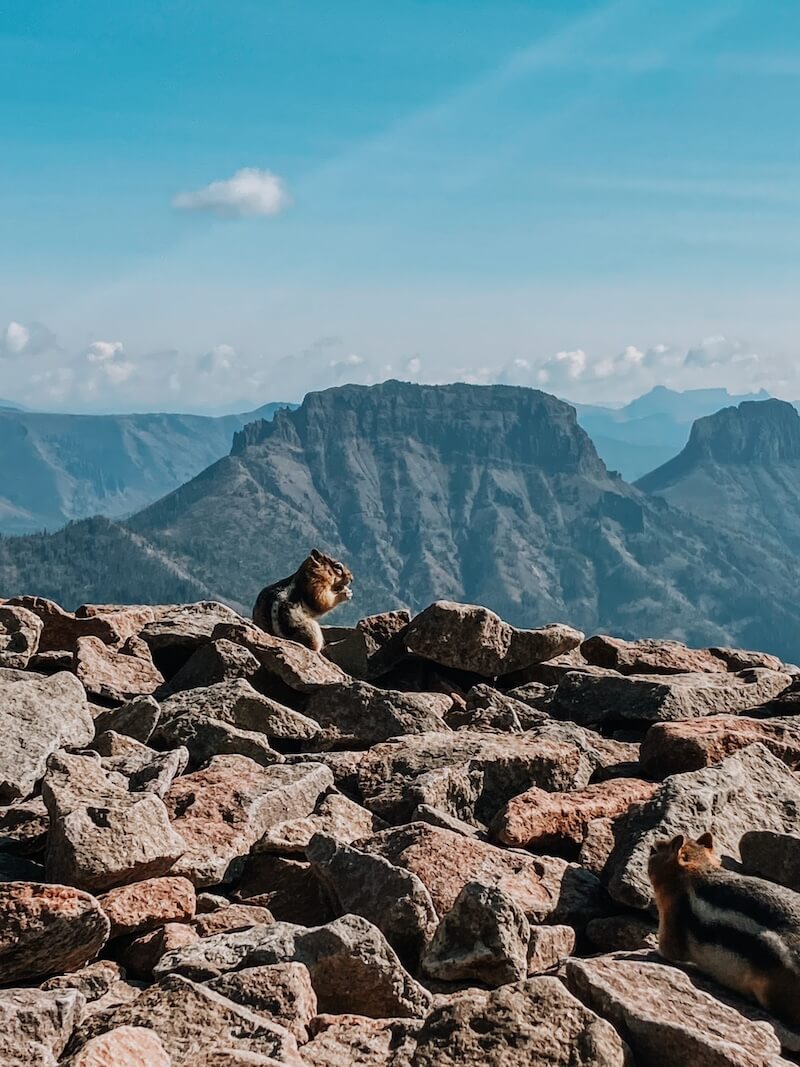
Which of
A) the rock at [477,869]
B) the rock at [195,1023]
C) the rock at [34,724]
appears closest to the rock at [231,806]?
the rock at [477,869]

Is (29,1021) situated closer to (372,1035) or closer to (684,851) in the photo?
(372,1035)

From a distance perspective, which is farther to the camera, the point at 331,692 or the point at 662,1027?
the point at 331,692

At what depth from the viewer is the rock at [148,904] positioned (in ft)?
28.1

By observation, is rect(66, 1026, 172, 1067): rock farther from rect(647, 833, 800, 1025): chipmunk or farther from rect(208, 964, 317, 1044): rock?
rect(647, 833, 800, 1025): chipmunk

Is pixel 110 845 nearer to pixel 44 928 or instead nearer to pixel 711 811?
pixel 44 928

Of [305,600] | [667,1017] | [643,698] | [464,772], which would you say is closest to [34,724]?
[464,772]

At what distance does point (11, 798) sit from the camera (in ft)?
37.8

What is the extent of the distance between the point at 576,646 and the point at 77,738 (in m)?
9.32

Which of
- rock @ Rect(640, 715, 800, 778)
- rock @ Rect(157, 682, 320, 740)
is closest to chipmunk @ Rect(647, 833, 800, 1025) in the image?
rock @ Rect(640, 715, 800, 778)

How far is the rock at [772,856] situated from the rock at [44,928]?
6.05 m

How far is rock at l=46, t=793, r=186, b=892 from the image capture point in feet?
28.7

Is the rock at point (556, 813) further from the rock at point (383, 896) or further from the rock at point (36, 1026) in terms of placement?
the rock at point (36, 1026)

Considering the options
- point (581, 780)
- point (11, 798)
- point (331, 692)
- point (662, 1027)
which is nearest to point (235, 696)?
point (331, 692)

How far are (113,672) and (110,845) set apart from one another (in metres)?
7.70
